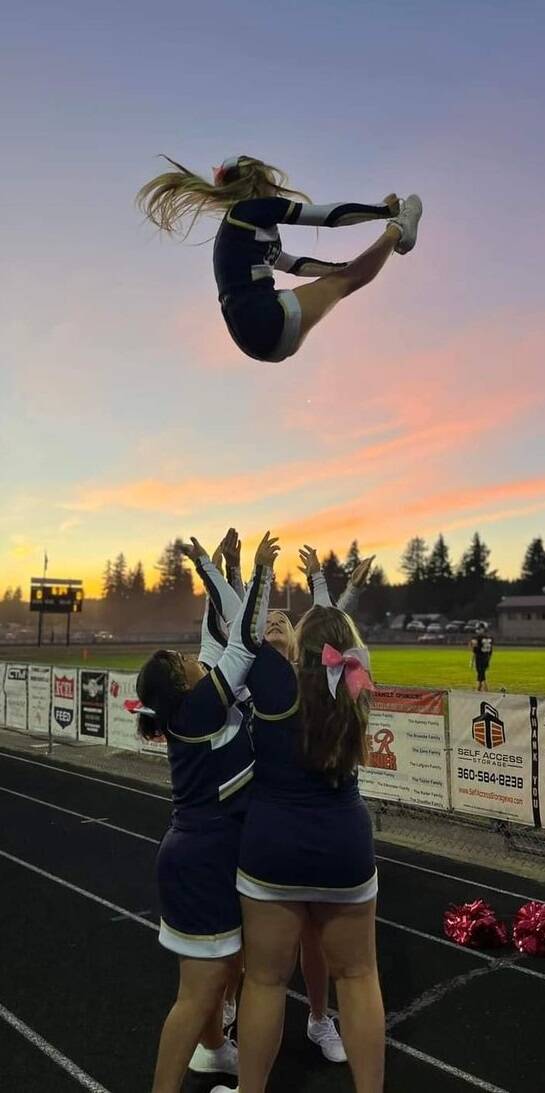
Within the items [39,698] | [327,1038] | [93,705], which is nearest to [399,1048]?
[327,1038]

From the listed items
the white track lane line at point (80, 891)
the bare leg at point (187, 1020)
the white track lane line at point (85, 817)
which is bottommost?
the white track lane line at point (85, 817)

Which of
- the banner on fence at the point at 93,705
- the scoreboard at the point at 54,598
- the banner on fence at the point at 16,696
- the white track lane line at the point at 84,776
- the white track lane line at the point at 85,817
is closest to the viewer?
the white track lane line at the point at 85,817

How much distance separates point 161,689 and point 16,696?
16.2 meters

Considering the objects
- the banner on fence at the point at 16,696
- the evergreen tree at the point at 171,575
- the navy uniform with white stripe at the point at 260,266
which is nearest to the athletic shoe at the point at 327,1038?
the navy uniform with white stripe at the point at 260,266

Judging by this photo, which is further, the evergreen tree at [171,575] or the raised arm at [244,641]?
the evergreen tree at [171,575]

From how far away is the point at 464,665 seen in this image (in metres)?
37.1

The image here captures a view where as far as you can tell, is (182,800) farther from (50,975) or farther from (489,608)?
(489,608)

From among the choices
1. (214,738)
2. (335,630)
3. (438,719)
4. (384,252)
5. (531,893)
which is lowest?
(531,893)

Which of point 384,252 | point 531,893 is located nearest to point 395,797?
point 531,893

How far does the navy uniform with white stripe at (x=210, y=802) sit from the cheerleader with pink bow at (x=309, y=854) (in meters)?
0.10

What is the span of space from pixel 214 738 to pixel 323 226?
7.29 ft

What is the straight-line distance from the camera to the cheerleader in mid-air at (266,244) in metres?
2.99

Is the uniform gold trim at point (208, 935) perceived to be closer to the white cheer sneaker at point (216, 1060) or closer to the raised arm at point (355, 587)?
the white cheer sneaker at point (216, 1060)

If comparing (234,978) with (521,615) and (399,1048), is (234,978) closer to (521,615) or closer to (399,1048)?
(399,1048)
